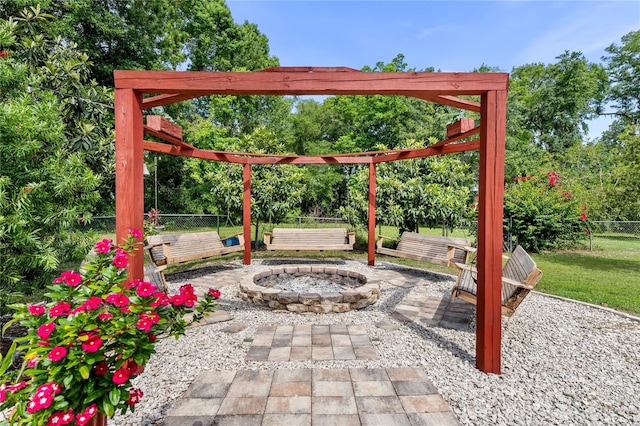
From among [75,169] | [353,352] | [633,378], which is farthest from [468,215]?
[75,169]

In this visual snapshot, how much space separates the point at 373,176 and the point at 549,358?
14.6ft

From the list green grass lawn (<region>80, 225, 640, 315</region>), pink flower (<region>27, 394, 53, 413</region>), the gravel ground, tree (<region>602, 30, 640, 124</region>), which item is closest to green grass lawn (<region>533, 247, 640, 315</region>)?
green grass lawn (<region>80, 225, 640, 315</region>)

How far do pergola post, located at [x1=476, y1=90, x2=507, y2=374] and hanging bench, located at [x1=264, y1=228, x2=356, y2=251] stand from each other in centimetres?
458

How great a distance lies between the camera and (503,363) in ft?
9.14

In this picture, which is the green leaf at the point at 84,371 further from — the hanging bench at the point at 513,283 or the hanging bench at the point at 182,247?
the hanging bench at the point at 182,247

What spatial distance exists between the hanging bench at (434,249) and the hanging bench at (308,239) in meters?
1.09

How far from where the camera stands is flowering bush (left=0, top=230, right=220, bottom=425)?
→ 3.72 ft

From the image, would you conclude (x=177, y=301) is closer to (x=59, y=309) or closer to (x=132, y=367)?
(x=132, y=367)

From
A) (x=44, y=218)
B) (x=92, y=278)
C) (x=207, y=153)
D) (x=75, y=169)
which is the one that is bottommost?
(x=92, y=278)

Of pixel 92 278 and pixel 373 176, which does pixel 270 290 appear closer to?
pixel 92 278

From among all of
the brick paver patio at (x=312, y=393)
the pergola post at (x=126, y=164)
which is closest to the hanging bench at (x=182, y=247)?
the pergola post at (x=126, y=164)

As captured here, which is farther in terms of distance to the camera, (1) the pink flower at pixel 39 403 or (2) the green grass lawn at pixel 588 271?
(2) the green grass lawn at pixel 588 271

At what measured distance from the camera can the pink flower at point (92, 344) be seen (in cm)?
115

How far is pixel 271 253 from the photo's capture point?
8.73 m
